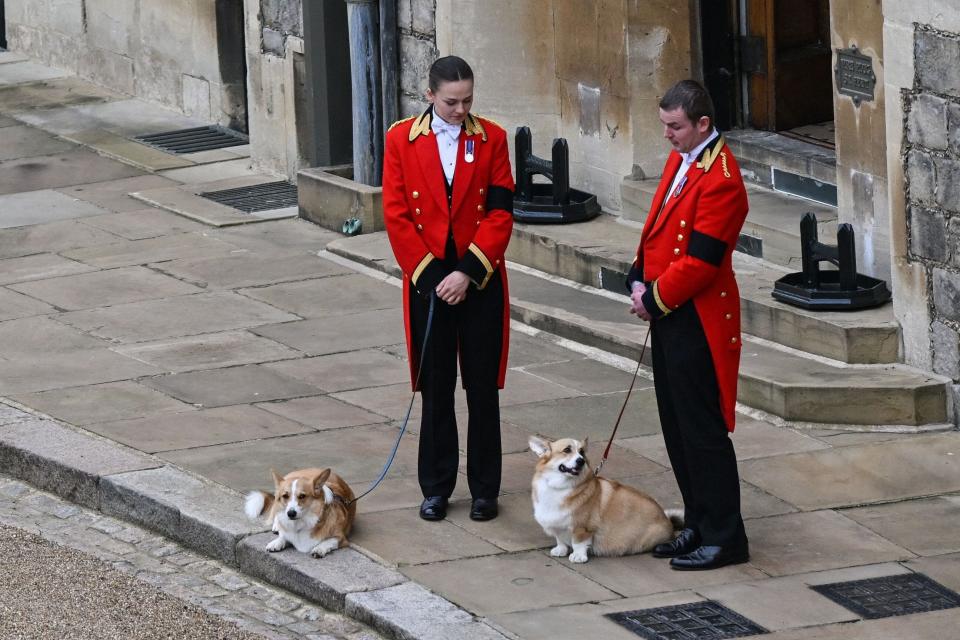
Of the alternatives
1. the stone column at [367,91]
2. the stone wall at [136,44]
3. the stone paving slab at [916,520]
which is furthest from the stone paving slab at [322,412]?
the stone wall at [136,44]

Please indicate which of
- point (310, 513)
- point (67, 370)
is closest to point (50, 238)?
point (67, 370)

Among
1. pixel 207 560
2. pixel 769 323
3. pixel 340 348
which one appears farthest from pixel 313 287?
pixel 207 560

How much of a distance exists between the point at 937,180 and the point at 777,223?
6.29ft

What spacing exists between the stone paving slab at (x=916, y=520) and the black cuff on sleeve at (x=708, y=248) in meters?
1.50

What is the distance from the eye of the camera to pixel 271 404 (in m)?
9.69

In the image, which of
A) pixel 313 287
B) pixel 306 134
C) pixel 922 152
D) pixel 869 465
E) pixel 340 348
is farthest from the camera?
pixel 306 134

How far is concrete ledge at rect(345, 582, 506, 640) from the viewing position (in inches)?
271

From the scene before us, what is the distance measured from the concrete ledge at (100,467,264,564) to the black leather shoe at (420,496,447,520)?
2.24ft

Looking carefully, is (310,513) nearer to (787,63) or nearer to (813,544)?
(813,544)

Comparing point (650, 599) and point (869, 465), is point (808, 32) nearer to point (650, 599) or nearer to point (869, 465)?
point (869, 465)

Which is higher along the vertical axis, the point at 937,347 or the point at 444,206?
the point at 444,206

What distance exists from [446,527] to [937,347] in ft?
9.29

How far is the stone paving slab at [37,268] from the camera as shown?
1234 cm

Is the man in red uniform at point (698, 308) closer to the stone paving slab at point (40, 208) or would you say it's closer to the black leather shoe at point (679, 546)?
the black leather shoe at point (679, 546)
